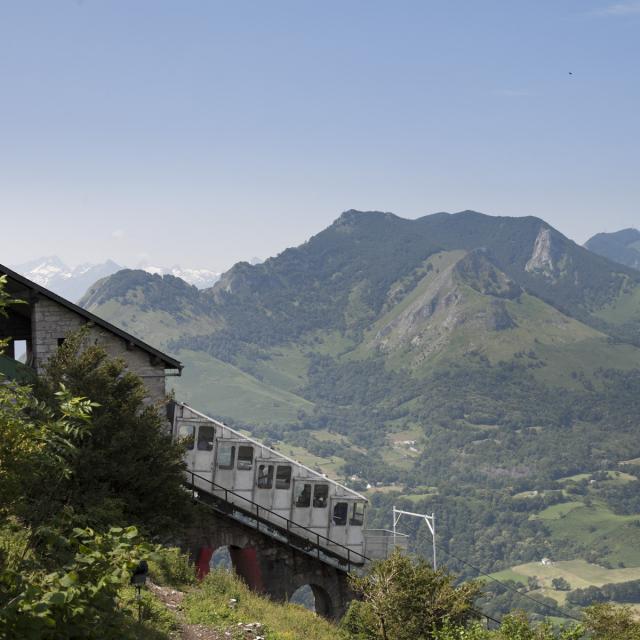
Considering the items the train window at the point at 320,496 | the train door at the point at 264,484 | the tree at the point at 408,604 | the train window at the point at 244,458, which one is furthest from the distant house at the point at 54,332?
the tree at the point at 408,604

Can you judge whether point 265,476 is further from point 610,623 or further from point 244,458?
point 610,623

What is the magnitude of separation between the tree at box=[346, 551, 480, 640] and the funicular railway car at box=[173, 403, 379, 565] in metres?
10.9

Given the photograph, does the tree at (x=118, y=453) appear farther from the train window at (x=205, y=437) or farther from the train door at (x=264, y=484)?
the train door at (x=264, y=484)

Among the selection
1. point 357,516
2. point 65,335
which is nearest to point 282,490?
point 357,516

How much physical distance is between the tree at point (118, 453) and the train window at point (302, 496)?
13.2 m

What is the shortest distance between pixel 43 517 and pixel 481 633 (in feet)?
48.2

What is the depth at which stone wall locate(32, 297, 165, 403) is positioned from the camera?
39.0 m

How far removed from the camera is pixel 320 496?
143 feet

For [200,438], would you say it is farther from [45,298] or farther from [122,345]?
[45,298]

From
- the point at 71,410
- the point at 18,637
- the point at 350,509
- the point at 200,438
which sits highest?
the point at 71,410

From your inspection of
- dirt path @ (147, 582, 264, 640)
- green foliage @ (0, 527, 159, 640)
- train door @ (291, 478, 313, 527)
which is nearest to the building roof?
train door @ (291, 478, 313, 527)

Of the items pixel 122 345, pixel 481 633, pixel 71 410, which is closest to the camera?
pixel 71 410

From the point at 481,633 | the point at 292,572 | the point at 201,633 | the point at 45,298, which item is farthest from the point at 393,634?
→ the point at 45,298

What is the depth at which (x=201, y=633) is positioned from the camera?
23438mm
